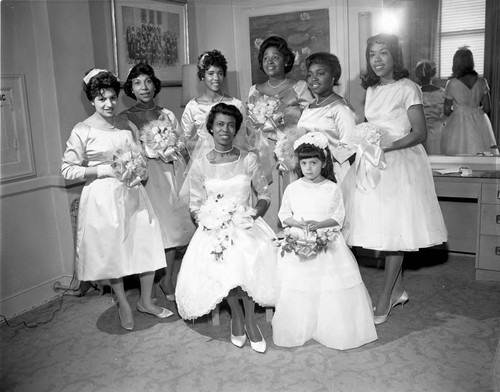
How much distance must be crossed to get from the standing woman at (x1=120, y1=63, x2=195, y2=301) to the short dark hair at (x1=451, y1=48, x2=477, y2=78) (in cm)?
262

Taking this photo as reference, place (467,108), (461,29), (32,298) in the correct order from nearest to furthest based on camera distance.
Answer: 1. (32,298)
2. (461,29)
3. (467,108)

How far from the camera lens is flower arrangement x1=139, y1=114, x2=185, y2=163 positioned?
4148mm

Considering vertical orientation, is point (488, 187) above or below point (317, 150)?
below

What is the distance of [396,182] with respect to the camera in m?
3.76

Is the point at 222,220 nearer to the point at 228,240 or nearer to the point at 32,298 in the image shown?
the point at 228,240

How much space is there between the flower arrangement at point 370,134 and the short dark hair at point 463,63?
1751mm

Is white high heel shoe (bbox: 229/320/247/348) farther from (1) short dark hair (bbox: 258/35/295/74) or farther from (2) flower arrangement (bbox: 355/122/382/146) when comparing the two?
(1) short dark hair (bbox: 258/35/295/74)

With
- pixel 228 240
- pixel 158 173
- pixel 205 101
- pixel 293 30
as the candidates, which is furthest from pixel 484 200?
pixel 158 173

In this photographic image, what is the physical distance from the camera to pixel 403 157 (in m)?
3.81

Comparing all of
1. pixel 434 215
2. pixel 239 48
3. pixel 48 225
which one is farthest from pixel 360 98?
pixel 48 225

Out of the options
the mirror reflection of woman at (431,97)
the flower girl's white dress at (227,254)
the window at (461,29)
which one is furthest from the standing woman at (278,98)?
the window at (461,29)

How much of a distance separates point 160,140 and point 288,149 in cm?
98

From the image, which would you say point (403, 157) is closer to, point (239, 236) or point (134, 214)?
point (239, 236)

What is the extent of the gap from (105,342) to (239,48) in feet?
12.1
